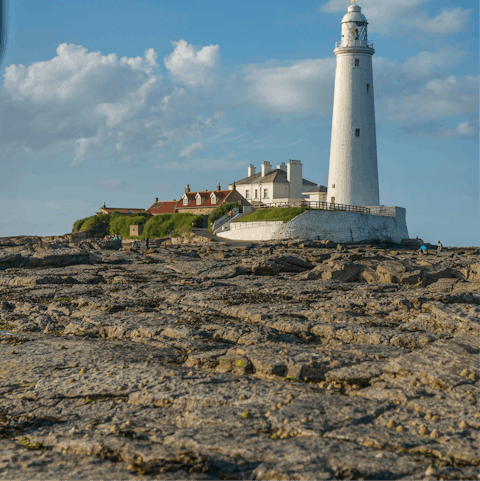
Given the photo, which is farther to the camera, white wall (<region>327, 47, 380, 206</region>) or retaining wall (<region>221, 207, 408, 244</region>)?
white wall (<region>327, 47, 380, 206</region>)

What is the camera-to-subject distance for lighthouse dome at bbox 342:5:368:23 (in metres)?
59.8

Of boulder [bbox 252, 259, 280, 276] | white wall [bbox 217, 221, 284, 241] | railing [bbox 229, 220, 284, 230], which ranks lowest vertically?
boulder [bbox 252, 259, 280, 276]

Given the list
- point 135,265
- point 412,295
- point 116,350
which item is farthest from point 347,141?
point 116,350

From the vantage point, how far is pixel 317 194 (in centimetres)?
7456

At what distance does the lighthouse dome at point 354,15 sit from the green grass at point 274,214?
22.5 metres

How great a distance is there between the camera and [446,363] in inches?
409

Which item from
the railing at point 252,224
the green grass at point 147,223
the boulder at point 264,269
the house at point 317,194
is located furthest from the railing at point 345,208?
the boulder at point 264,269

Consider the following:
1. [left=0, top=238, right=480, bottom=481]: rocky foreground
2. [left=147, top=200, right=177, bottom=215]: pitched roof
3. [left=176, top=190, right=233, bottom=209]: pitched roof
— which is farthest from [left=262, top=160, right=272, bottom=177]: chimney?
[left=0, top=238, right=480, bottom=481]: rocky foreground

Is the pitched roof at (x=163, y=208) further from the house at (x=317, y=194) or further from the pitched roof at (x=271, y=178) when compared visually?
the house at (x=317, y=194)

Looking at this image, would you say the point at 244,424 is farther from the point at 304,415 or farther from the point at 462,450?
the point at 462,450

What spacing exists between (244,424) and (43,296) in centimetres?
1536

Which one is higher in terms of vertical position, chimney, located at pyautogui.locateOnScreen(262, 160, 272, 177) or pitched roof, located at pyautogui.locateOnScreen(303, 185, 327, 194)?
chimney, located at pyautogui.locateOnScreen(262, 160, 272, 177)

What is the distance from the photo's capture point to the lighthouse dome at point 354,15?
196ft

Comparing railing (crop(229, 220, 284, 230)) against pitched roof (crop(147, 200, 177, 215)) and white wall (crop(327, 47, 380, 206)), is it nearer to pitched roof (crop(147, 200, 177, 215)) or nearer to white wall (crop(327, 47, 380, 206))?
white wall (crop(327, 47, 380, 206))
